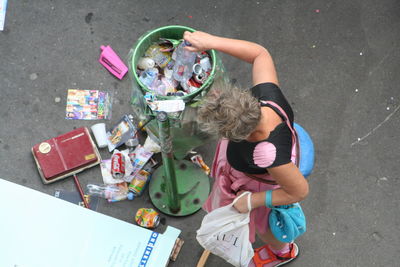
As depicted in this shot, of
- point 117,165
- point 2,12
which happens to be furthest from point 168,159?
point 2,12

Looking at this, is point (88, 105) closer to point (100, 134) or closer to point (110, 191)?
point (100, 134)

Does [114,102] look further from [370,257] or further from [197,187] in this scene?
[370,257]

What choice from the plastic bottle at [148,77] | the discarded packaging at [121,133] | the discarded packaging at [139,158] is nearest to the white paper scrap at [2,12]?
the discarded packaging at [121,133]

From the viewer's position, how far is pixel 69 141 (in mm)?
2824

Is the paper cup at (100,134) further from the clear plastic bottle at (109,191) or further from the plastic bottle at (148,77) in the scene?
the plastic bottle at (148,77)

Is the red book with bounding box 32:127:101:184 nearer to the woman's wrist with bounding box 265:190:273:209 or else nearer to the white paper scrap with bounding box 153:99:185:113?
the white paper scrap with bounding box 153:99:185:113

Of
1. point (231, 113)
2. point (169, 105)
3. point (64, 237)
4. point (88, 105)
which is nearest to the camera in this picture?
point (231, 113)

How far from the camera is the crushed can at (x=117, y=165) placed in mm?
2631

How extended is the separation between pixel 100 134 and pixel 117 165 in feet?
1.17

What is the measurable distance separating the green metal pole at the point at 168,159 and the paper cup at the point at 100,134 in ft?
2.19

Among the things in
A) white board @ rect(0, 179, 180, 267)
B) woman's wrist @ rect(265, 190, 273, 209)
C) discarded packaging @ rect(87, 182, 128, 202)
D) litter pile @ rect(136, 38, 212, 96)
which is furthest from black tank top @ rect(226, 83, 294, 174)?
discarded packaging @ rect(87, 182, 128, 202)

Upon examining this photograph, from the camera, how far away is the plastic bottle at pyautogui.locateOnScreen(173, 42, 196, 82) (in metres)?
2.22

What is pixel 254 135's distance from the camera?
172cm

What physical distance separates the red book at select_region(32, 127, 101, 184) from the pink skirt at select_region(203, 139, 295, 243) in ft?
3.33
